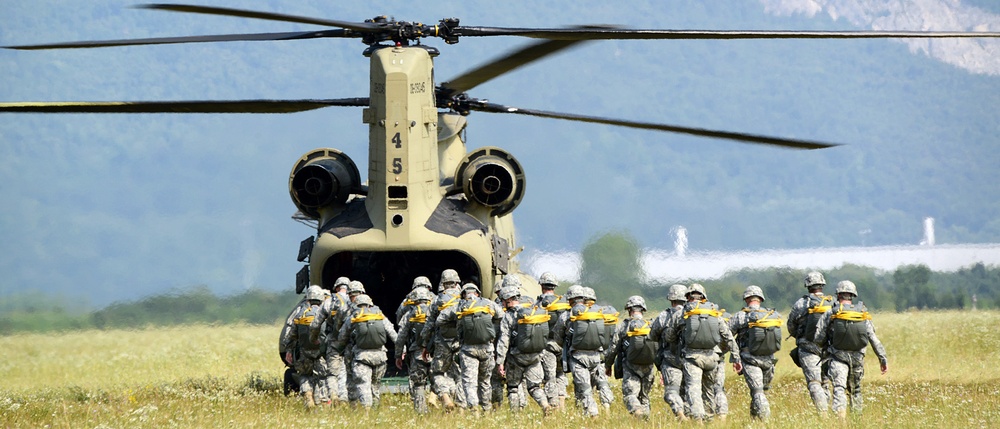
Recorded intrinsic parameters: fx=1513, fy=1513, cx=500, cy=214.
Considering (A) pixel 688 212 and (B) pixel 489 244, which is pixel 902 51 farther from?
(B) pixel 489 244

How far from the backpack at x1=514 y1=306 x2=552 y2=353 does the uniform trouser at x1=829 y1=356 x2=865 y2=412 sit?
3009 mm

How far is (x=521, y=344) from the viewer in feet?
52.4

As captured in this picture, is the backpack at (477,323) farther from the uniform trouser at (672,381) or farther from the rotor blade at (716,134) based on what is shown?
the rotor blade at (716,134)

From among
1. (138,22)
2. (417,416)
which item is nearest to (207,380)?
(417,416)

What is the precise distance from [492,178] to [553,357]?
9.02ft

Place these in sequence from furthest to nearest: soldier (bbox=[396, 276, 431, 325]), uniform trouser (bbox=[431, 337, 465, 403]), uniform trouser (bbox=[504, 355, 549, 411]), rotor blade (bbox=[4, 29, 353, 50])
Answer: soldier (bbox=[396, 276, 431, 325]) < uniform trouser (bbox=[431, 337, 465, 403]) < uniform trouser (bbox=[504, 355, 549, 411]) < rotor blade (bbox=[4, 29, 353, 50])

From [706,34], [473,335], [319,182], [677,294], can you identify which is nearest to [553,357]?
[473,335]

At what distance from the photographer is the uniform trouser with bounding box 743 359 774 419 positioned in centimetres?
1529

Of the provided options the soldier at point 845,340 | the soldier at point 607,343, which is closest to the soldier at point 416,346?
the soldier at point 607,343

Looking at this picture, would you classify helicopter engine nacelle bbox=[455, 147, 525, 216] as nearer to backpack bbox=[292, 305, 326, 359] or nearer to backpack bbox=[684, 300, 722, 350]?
backpack bbox=[292, 305, 326, 359]

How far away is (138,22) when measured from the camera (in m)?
72.6

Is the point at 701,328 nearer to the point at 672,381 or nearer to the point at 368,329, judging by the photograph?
the point at 672,381

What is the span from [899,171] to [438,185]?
58673 millimetres

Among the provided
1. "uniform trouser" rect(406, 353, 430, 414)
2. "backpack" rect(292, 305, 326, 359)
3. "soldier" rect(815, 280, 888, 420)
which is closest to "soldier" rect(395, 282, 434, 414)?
"uniform trouser" rect(406, 353, 430, 414)
